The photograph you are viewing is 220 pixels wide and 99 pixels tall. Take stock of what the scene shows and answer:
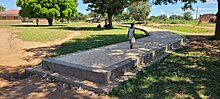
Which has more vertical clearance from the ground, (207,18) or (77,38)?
(207,18)

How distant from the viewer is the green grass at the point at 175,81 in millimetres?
4891

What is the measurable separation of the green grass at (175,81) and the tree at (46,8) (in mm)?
30918

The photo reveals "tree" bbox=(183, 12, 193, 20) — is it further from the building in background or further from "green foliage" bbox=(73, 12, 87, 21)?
"green foliage" bbox=(73, 12, 87, 21)

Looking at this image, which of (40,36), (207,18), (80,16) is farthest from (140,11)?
(40,36)

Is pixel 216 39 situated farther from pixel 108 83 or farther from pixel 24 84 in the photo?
pixel 24 84

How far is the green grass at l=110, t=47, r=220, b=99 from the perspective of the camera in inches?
193

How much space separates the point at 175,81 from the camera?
569 centimetres

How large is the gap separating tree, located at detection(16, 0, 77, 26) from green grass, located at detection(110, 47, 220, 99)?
30.9m

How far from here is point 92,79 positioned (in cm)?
557

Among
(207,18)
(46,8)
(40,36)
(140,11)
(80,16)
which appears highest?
(80,16)

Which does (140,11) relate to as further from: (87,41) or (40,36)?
(87,41)

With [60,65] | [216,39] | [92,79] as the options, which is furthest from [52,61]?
[216,39]

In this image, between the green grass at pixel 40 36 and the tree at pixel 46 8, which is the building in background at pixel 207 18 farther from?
the green grass at pixel 40 36

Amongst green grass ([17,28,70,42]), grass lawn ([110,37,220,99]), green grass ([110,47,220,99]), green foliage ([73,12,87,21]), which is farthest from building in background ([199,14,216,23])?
green grass ([110,47,220,99])
